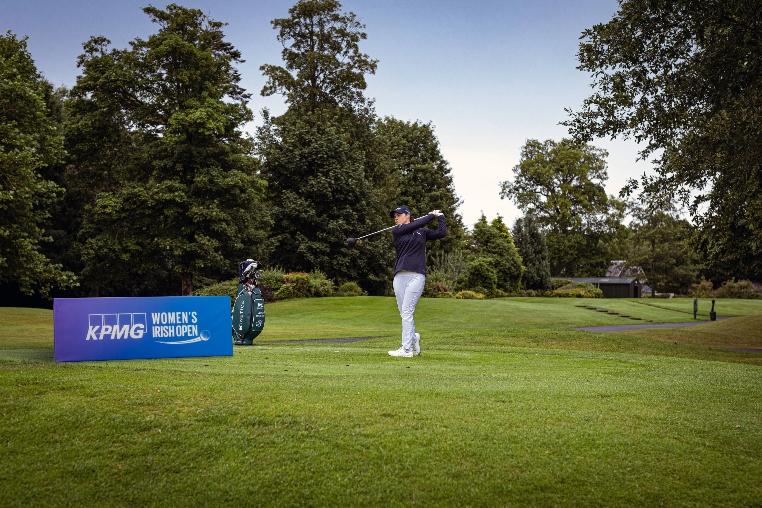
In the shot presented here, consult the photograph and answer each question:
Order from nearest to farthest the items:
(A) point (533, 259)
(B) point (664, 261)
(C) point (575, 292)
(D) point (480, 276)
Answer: (D) point (480, 276)
(C) point (575, 292)
(A) point (533, 259)
(B) point (664, 261)

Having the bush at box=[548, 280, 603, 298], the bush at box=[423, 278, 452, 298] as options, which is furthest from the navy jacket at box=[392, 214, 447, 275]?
the bush at box=[548, 280, 603, 298]

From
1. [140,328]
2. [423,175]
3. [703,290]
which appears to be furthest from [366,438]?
[703,290]

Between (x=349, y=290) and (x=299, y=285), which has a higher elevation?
(x=299, y=285)

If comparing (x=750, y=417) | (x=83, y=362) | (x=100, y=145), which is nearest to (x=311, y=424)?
(x=750, y=417)

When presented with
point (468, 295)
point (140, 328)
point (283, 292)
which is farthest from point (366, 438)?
point (468, 295)

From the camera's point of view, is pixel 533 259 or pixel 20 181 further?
pixel 533 259

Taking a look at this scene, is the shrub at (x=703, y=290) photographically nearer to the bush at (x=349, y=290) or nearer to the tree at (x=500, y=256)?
the tree at (x=500, y=256)

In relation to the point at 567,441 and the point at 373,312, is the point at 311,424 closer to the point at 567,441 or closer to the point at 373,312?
the point at 567,441

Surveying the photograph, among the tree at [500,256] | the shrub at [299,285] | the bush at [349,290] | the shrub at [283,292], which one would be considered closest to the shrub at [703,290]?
the tree at [500,256]

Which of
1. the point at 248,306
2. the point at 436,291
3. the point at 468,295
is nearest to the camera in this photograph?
the point at 248,306

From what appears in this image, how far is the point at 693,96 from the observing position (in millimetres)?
16516

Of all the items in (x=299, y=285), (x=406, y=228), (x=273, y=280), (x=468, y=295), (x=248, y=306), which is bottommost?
(x=468, y=295)

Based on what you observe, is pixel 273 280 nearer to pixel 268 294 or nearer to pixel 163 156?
pixel 268 294

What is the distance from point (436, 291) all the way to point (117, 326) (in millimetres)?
37042
